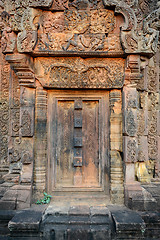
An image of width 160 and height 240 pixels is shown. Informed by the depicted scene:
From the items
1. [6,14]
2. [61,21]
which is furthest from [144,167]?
[6,14]

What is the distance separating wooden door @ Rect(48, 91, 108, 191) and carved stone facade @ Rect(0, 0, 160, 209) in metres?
0.02

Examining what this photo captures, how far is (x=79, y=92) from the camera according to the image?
13.4 ft

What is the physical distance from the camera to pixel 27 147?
380 centimetres

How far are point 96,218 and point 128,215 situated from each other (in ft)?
1.84

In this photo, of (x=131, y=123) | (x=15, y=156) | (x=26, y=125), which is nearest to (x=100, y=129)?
(x=131, y=123)

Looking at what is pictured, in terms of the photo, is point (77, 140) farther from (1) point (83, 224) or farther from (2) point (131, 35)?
(2) point (131, 35)

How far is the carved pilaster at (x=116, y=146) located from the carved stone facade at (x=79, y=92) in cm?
2

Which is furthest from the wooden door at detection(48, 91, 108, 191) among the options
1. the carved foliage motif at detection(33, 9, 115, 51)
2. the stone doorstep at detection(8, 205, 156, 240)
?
the carved foliage motif at detection(33, 9, 115, 51)

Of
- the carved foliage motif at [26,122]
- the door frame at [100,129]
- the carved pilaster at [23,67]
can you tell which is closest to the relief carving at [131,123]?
the door frame at [100,129]

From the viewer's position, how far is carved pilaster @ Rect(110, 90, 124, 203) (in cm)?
381

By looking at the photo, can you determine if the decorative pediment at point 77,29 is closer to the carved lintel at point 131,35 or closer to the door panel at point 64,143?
the carved lintel at point 131,35

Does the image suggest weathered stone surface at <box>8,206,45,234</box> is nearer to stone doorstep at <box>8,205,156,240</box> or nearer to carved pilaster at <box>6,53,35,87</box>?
stone doorstep at <box>8,205,156,240</box>

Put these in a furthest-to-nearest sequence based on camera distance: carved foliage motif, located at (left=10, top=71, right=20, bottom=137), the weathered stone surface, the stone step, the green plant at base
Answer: carved foliage motif, located at (left=10, top=71, right=20, bottom=137) < the green plant at base < the stone step < the weathered stone surface

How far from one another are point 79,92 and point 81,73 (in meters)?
0.42
